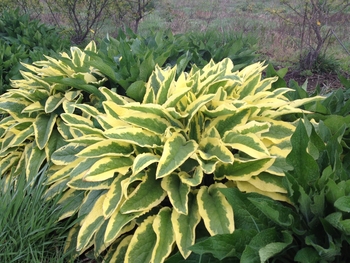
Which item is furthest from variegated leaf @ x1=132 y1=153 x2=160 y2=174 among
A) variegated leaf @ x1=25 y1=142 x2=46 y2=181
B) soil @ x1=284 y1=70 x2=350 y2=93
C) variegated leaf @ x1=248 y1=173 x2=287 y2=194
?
soil @ x1=284 y1=70 x2=350 y2=93

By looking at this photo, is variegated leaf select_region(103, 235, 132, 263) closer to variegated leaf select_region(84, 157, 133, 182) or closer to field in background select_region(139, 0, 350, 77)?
variegated leaf select_region(84, 157, 133, 182)

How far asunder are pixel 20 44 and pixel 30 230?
3719 mm

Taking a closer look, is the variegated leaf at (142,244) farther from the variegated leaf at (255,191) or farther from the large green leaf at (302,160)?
the large green leaf at (302,160)

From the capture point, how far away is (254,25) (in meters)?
9.71

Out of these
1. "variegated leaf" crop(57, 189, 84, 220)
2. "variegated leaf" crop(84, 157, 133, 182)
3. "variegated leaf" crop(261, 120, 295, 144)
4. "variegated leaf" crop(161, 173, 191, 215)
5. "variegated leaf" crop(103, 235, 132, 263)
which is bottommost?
"variegated leaf" crop(103, 235, 132, 263)

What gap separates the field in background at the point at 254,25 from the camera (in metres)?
7.00

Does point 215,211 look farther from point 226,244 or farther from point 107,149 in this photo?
point 107,149

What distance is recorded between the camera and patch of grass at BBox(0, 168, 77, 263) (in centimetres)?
197

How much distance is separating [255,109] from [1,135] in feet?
6.23

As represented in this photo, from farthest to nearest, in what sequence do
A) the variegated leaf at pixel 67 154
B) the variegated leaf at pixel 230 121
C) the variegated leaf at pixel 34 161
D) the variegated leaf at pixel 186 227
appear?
the variegated leaf at pixel 34 161
the variegated leaf at pixel 67 154
the variegated leaf at pixel 230 121
the variegated leaf at pixel 186 227

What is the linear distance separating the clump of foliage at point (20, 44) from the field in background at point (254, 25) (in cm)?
215

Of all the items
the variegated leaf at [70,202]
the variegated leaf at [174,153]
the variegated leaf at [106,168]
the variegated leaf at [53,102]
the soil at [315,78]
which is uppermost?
the variegated leaf at [174,153]

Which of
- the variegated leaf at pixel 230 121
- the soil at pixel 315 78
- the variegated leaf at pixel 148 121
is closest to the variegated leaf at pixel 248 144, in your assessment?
the variegated leaf at pixel 230 121

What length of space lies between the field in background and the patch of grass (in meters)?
3.95
